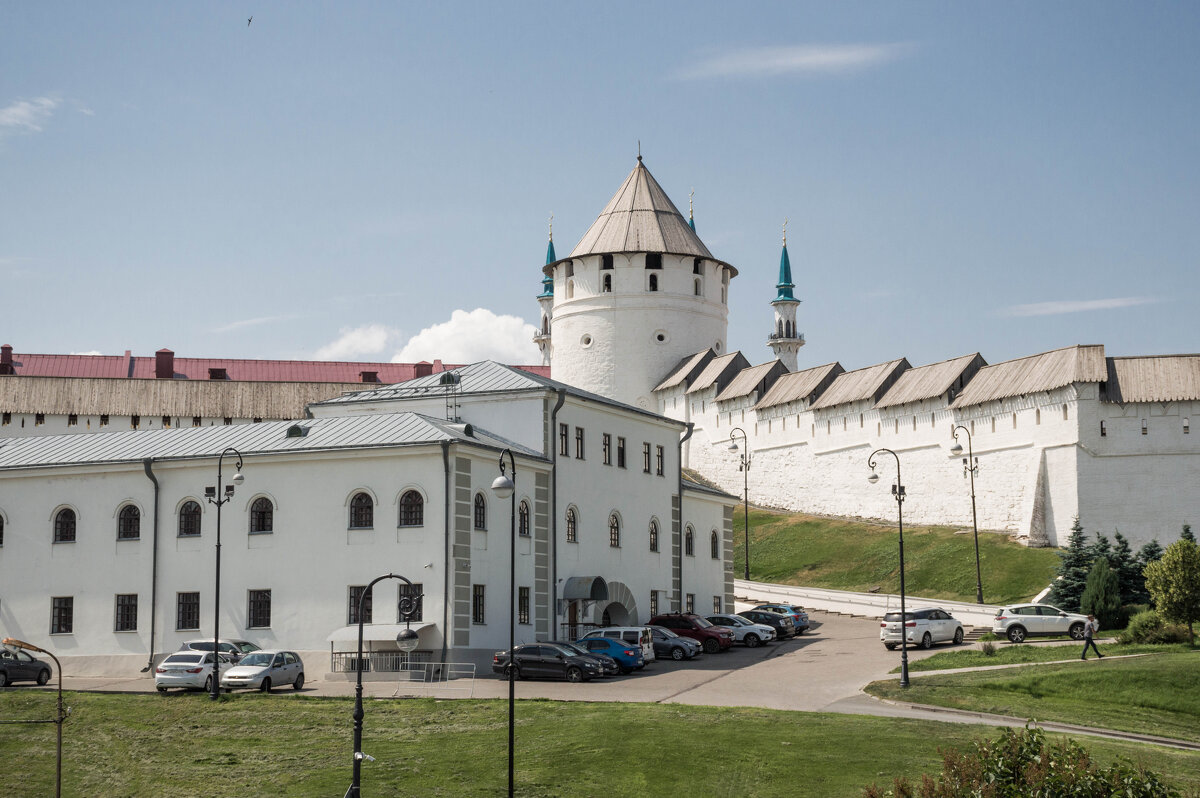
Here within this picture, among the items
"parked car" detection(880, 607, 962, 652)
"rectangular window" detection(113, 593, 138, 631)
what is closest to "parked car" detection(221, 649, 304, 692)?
"rectangular window" detection(113, 593, 138, 631)

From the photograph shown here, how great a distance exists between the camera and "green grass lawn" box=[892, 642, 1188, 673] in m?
39.7

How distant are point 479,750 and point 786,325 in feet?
328

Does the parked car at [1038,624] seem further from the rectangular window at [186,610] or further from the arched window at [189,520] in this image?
the arched window at [189,520]

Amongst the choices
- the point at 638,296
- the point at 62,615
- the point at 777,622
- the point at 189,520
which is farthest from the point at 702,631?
the point at 638,296

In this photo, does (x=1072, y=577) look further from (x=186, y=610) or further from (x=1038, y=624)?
(x=186, y=610)

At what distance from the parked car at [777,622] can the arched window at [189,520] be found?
1974 centimetres

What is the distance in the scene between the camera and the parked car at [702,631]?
46.8 metres

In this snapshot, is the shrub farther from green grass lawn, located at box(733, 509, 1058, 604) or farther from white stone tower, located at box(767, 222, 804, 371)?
white stone tower, located at box(767, 222, 804, 371)

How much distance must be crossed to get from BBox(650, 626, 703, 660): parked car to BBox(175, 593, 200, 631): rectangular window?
13.8m

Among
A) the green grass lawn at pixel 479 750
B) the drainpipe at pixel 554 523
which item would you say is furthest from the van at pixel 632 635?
the green grass lawn at pixel 479 750

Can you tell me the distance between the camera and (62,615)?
44875 millimetres

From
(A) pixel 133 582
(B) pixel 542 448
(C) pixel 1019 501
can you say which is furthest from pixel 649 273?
(A) pixel 133 582

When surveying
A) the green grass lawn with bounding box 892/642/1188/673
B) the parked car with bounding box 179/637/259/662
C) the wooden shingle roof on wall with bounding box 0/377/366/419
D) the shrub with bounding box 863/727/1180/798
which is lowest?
the green grass lawn with bounding box 892/642/1188/673

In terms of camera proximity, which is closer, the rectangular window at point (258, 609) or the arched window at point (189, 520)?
the rectangular window at point (258, 609)
